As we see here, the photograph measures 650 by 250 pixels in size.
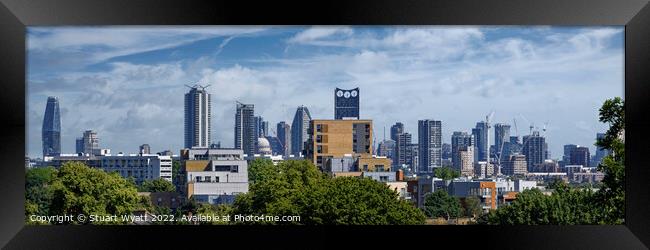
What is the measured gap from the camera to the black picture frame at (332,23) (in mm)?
4820

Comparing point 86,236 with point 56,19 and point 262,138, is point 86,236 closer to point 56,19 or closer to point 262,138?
point 56,19

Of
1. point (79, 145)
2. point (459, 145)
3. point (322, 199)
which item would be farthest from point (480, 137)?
point (79, 145)

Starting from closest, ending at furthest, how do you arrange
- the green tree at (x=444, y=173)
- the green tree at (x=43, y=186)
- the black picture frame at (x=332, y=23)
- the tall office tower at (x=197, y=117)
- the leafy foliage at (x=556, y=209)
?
1. the black picture frame at (x=332, y=23)
2. the green tree at (x=43, y=186)
3. the leafy foliage at (x=556, y=209)
4. the tall office tower at (x=197, y=117)
5. the green tree at (x=444, y=173)

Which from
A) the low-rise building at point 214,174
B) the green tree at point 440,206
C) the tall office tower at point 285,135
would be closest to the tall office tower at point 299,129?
the tall office tower at point 285,135

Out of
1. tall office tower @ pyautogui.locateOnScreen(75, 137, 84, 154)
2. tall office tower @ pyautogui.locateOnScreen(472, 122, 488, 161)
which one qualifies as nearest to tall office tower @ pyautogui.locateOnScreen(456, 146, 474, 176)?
tall office tower @ pyautogui.locateOnScreen(472, 122, 488, 161)

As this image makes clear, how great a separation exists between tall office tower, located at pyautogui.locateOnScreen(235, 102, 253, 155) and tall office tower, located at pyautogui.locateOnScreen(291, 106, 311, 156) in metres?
1.45

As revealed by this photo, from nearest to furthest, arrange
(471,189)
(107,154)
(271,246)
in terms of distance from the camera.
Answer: (271,246)
(107,154)
(471,189)

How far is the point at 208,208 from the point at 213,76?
14.2ft

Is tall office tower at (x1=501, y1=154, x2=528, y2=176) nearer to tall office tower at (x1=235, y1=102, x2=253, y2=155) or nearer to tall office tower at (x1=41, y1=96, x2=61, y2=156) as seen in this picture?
tall office tower at (x1=235, y1=102, x2=253, y2=155)

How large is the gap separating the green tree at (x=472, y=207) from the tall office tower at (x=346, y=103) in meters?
6.67

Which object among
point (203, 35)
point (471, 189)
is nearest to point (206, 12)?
point (203, 35)

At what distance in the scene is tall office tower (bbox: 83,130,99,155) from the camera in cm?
2130

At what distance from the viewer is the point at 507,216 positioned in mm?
25359

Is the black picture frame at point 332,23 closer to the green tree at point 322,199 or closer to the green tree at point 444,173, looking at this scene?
the green tree at point 322,199
